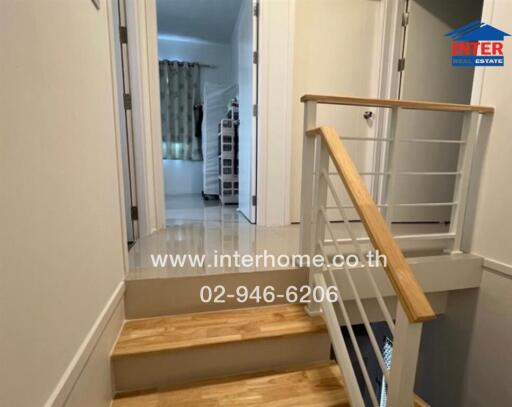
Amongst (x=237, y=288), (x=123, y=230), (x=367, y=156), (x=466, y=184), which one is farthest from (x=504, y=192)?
(x=123, y=230)

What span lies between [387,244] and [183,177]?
4.47 metres

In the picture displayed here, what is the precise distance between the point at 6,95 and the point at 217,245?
4.71ft

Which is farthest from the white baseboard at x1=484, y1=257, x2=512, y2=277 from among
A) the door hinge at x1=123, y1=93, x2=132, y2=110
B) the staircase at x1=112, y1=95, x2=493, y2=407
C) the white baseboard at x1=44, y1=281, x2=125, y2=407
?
the door hinge at x1=123, y1=93, x2=132, y2=110

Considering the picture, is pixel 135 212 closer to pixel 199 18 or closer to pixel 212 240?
pixel 212 240

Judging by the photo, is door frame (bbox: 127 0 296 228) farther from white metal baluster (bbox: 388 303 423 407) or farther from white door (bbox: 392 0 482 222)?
white metal baluster (bbox: 388 303 423 407)

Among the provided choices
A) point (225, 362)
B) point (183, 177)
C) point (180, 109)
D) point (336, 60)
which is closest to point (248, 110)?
point (336, 60)

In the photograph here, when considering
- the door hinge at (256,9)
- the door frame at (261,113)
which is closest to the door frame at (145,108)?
the door frame at (261,113)

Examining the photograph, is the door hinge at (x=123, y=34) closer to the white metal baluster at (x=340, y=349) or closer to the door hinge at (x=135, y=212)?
the door hinge at (x=135, y=212)

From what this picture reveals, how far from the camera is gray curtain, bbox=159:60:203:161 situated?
180 inches

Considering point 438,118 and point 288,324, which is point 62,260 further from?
point 438,118

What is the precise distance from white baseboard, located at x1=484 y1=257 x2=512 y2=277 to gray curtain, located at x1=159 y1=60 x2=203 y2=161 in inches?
164

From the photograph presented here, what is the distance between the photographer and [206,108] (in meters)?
4.23

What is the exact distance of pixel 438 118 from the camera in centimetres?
255

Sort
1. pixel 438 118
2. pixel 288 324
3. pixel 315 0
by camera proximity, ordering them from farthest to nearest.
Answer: pixel 438 118, pixel 315 0, pixel 288 324
